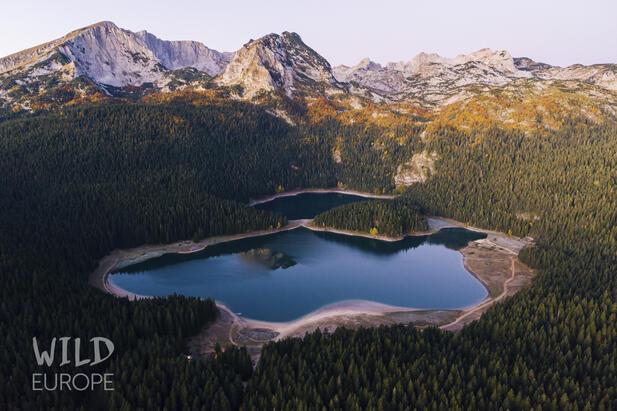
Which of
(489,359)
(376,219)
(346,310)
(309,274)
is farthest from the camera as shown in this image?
(376,219)

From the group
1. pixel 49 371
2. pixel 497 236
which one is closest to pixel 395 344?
pixel 49 371

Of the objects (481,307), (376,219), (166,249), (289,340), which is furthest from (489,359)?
(166,249)

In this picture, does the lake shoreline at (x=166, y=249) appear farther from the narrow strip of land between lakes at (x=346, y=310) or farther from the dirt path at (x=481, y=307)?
the dirt path at (x=481, y=307)

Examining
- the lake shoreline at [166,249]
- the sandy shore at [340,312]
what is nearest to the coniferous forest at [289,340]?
the lake shoreline at [166,249]

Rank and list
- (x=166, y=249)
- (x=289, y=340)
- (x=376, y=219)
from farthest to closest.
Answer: (x=376, y=219), (x=166, y=249), (x=289, y=340)

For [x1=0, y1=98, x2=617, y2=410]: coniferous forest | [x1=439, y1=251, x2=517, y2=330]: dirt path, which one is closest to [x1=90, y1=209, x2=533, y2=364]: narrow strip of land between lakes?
[x1=439, y1=251, x2=517, y2=330]: dirt path

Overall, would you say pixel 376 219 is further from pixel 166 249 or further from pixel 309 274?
pixel 166 249

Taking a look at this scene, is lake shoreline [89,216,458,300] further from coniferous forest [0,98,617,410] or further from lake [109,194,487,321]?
coniferous forest [0,98,617,410]
